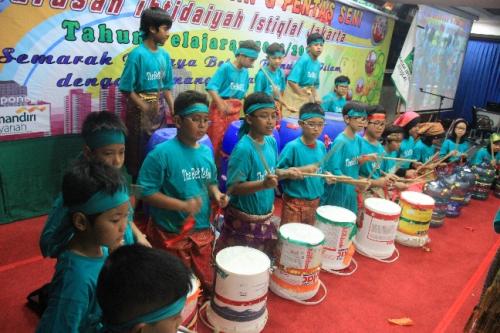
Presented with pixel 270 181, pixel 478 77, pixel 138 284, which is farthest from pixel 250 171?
pixel 478 77

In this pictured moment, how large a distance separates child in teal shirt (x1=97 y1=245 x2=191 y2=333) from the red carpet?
5.08 ft

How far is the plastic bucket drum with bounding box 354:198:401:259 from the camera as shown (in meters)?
3.58

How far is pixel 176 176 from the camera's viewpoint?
2348 millimetres

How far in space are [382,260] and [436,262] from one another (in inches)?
24.0

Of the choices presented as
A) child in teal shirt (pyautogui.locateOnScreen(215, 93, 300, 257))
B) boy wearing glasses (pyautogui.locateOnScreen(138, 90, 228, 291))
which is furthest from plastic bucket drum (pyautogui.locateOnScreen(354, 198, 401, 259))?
boy wearing glasses (pyautogui.locateOnScreen(138, 90, 228, 291))

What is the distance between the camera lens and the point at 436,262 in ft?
12.8

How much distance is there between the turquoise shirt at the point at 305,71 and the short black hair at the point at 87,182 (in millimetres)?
4505

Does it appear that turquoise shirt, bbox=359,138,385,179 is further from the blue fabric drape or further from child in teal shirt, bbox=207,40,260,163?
the blue fabric drape

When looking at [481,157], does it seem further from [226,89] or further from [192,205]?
[192,205]

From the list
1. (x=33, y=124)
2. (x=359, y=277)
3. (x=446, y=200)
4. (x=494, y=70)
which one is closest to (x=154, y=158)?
(x=33, y=124)

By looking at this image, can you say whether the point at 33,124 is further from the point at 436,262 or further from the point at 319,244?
the point at 436,262

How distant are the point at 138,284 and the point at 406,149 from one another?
4751 mm

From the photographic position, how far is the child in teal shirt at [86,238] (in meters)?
1.30

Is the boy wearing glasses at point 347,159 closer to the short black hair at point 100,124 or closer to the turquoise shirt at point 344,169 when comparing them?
the turquoise shirt at point 344,169
